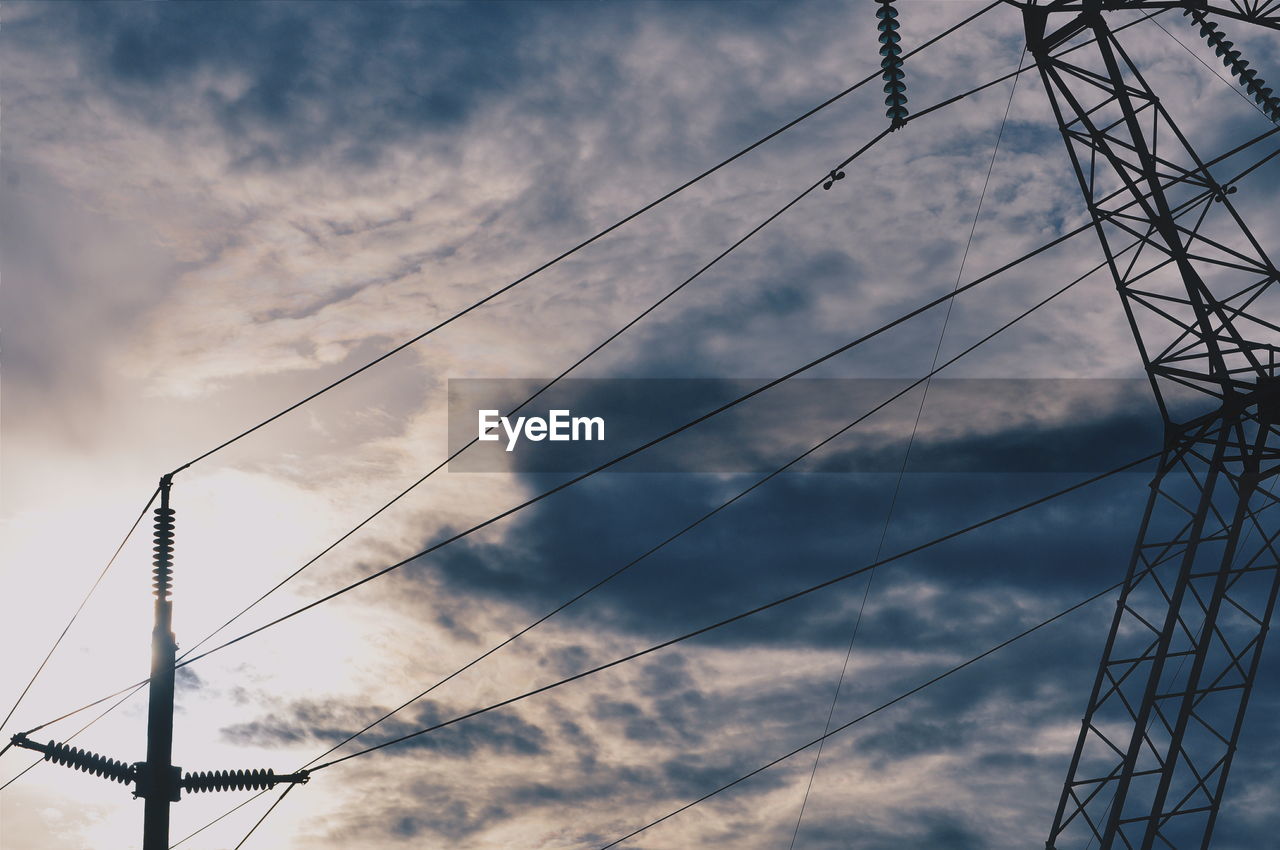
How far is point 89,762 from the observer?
794 inches

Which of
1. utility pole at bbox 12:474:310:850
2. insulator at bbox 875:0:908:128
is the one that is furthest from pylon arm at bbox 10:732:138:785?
insulator at bbox 875:0:908:128

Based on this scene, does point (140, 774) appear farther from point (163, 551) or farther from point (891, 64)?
point (891, 64)

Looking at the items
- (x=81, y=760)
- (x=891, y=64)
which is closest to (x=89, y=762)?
(x=81, y=760)

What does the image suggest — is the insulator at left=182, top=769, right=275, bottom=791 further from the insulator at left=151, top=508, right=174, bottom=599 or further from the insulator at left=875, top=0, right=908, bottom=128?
the insulator at left=875, top=0, right=908, bottom=128

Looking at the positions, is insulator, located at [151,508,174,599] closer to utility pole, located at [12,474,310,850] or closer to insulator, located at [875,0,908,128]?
utility pole, located at [12,474,310,850]

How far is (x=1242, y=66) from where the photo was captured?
26.4m

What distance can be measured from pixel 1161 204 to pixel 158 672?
18497 mm

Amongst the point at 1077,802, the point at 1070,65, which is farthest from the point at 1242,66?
the point at 1077,802

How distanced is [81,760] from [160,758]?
5.88 feet

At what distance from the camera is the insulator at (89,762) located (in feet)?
64.4

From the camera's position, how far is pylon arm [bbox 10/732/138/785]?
773 inches

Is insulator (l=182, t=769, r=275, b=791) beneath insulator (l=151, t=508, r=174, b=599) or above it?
beneath

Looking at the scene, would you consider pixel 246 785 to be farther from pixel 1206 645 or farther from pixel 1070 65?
pixel 1070 65

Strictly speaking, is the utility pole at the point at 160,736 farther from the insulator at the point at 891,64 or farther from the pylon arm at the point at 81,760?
the insulator at the point at 891,64
